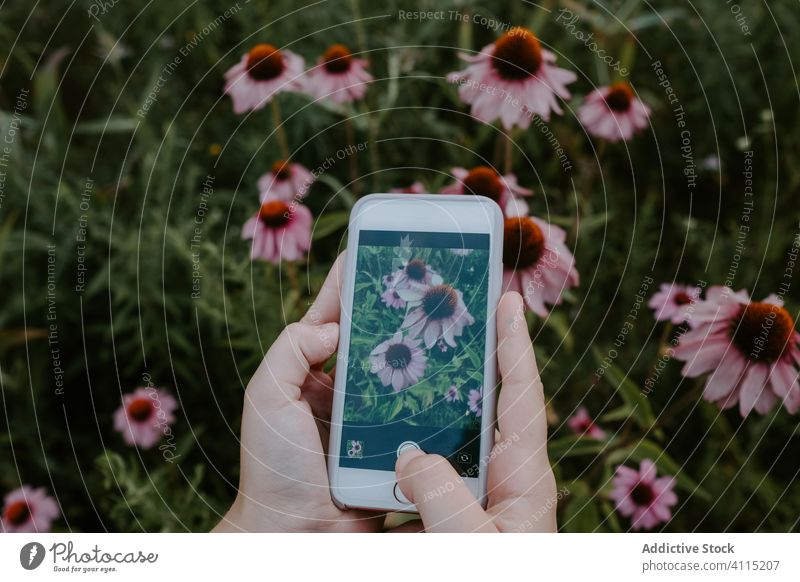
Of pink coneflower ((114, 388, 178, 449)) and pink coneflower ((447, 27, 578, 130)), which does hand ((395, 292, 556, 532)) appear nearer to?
pink coneflower ((447, 27, 578, 130))

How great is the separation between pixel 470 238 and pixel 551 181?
40 centimetres

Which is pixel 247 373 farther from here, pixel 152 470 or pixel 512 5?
pixel 512 5

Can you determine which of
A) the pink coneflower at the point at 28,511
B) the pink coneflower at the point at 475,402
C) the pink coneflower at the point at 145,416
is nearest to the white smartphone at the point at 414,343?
the pink coneflower at the point at 475,402

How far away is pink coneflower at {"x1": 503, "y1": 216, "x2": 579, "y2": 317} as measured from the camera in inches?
22.7

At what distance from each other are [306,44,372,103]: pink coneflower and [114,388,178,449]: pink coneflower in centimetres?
45

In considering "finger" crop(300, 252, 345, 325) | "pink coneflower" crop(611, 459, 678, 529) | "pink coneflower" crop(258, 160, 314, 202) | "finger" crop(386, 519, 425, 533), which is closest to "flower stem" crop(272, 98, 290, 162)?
"pink coneflower" crop(258, 160, 314, 202)

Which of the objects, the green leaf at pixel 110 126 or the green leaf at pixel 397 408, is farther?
the green leaf at pixel 110 126

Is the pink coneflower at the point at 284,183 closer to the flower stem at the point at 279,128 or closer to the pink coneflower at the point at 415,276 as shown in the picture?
the flower stem at the point at 279,128

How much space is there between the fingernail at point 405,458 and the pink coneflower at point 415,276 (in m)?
0.14

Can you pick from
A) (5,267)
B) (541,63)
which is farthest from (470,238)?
(5,267)

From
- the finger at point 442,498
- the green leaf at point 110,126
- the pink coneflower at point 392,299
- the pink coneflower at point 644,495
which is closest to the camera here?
the finger at point 442,498

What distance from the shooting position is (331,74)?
73 centimetres

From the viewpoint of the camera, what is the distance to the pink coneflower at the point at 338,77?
722 millimetres

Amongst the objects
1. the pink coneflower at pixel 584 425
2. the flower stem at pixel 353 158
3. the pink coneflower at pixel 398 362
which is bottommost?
the pink coneflower at pixel 584 425
